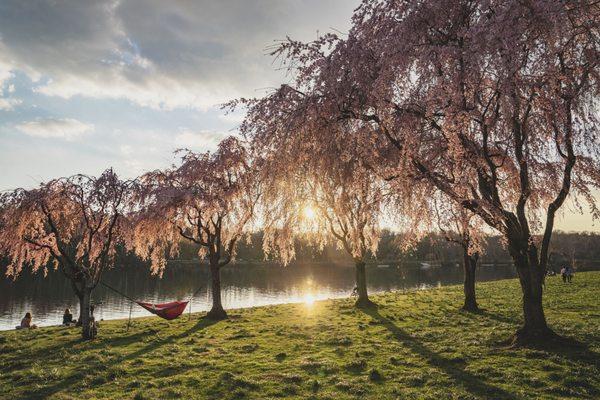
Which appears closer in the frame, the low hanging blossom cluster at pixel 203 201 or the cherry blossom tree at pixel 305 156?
the cherry blossom tree at pixel 305 156

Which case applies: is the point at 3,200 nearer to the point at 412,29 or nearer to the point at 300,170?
the point at 300,170

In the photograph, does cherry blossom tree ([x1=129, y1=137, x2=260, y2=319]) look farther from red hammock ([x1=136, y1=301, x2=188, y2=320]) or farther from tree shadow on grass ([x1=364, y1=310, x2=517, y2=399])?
tree shadow on grass ([x1=364, y1=310, x2=517, y2=399])

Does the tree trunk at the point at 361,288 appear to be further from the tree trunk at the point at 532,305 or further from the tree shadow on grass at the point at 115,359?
the tree trunk at the point at 532,305

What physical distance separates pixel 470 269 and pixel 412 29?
1292 centimetres

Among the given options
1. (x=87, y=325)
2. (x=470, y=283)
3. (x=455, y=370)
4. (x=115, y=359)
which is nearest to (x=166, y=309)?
(x=87, y=325)

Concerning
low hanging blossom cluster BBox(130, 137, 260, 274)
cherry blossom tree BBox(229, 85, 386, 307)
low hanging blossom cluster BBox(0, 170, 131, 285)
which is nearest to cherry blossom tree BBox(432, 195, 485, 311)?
cherry blossom tree BBox(229, 85, 386, 307)

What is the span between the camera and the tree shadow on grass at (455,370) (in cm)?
808

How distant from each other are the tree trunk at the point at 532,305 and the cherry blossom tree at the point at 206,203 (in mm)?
12358

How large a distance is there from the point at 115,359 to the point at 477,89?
12.0 m

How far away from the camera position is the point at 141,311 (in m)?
32.5

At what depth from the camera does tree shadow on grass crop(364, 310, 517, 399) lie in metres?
8.08

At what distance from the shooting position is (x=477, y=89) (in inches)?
344

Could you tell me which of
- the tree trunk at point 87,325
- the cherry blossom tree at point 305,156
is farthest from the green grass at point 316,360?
the cherry blossom tree at point 305,156

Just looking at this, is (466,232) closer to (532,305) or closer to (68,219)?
(532,305)
